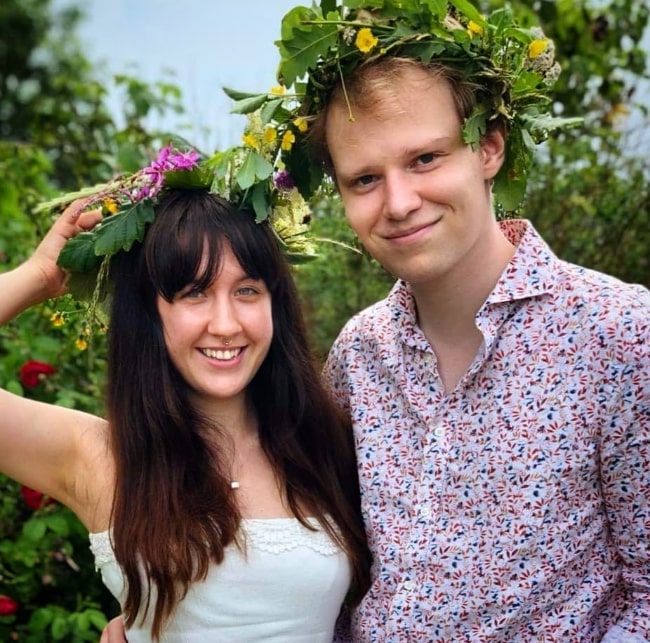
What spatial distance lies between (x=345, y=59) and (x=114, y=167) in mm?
2643

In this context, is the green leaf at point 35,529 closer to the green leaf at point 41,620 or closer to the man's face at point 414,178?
the green leaf at point 41,620

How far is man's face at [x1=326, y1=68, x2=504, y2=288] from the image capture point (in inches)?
82.0

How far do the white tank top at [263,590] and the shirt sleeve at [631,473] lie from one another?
650 mm

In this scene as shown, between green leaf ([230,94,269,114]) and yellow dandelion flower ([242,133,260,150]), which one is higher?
green leaf ([230,94,269,114])

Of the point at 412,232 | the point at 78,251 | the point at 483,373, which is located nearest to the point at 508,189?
the point at 412,232

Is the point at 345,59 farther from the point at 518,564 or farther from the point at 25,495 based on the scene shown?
the point at 25,495

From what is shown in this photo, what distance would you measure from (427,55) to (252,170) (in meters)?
0.49

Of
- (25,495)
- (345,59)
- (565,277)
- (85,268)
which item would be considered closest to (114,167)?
(25,495)

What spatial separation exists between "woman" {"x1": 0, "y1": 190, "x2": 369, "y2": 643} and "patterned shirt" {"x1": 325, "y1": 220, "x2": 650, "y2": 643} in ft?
0.68

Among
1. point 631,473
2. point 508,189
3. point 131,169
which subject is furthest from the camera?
point 131,169

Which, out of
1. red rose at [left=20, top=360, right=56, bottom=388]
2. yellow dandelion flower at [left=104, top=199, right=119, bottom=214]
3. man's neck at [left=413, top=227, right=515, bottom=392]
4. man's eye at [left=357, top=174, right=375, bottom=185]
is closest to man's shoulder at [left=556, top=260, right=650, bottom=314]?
man's neck at [left=413, top=227, right=515, bottom=392]

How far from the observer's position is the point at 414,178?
2098 millimetres

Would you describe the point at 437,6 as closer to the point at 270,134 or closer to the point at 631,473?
the point at 270,134

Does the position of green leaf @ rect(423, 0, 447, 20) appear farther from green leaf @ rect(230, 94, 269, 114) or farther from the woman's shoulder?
the woman's shoulder
